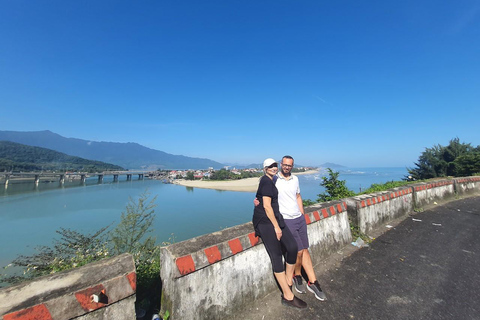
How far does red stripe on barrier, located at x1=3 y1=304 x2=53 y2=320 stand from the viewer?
3.49ft

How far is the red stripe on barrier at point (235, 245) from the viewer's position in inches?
82.6

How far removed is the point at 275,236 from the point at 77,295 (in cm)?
177

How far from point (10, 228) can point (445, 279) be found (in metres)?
32.4

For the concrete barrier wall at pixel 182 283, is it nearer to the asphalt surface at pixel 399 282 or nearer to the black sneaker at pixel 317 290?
the asphalt surface at pixel 399 282

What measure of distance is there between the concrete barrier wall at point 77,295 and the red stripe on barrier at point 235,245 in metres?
0.91

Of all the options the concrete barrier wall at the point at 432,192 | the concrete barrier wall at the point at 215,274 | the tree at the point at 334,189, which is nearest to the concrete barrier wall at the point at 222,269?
the concrete barrier wall at the point at 215,274

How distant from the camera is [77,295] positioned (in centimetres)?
126

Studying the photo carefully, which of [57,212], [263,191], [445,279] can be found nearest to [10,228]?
[57,212]

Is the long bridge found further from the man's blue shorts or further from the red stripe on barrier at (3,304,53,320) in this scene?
the man's blue shorts

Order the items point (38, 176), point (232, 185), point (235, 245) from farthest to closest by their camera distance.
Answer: point (38, 176) → point (232, 185) → point (235, 245)

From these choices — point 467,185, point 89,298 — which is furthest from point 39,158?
point 467,185

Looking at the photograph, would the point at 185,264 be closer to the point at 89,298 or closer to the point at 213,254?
the point at 213,254

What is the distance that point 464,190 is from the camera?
8.30 metres

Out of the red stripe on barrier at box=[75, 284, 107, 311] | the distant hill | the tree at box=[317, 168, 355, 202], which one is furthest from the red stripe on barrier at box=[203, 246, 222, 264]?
the distant hill
